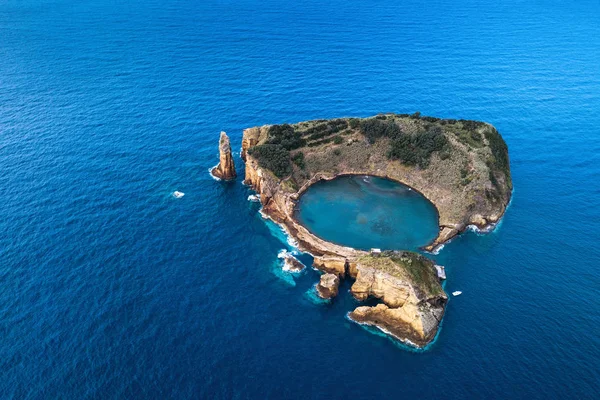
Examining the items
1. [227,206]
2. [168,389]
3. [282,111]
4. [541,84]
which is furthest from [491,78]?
[168,389]

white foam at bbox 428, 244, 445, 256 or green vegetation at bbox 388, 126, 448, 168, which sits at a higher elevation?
green vegetation at bbox 388, 126, 448, 168

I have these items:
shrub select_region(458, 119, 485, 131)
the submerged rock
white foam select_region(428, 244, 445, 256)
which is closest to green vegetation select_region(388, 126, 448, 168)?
shrub select_region(458, 119, 485, 131)

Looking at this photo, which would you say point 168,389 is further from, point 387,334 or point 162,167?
point 162,167

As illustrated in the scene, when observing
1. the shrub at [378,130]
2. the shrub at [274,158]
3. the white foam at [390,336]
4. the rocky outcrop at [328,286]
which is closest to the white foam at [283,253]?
the rocky outcrop at [328,286]

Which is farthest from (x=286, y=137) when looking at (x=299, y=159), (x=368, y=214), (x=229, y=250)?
(x=229, y=250)

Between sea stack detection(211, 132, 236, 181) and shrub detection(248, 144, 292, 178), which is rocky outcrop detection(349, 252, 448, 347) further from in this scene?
sea stack detection(211, 132, 236, 181)
